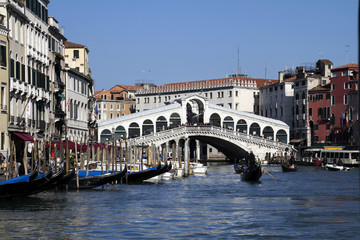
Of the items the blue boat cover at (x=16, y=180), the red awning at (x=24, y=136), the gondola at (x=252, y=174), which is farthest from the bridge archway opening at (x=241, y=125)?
the blue boat cover at (x=16, y=180)

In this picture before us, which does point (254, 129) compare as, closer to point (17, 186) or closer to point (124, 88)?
point (124, 88)

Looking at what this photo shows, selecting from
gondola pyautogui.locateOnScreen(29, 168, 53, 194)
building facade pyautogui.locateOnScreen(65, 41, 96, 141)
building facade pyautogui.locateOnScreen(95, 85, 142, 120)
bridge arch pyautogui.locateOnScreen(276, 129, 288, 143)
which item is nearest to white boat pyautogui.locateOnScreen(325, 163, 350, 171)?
building facade pyautogui.locateOnScreen(65, 41, 96, 141)

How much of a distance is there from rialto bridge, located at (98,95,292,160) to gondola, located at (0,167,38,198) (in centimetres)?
3753

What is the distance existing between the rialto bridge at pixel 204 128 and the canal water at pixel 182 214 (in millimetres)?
32062

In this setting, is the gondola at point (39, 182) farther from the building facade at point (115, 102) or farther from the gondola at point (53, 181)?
the building facade at point (115, 102)

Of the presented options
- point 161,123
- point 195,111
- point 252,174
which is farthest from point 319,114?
point 252,174

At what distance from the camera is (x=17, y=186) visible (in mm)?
21891

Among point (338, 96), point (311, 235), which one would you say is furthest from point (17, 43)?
point (338, 96)

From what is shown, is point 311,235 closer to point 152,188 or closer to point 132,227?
point 132,227

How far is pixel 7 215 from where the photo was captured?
1933 cm

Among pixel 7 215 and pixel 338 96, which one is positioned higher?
pixel 338 96

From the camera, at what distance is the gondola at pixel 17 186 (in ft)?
70.7

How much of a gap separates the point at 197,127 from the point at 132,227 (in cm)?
4385

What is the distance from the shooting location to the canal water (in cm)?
1698
